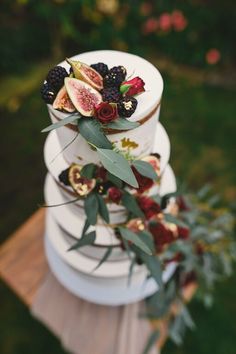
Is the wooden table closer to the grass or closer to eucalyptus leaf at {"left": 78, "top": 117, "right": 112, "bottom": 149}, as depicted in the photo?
the grass

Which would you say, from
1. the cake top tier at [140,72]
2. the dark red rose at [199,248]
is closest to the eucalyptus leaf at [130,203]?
the cake top tier at [140,72]

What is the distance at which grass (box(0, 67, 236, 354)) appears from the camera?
298 cm

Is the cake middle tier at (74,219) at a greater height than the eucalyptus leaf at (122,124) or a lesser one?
lesser

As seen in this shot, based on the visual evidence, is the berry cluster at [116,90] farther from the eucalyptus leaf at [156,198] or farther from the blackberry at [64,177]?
the eucalyptus leaf at [156,198]

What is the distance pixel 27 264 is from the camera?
2.52 meters

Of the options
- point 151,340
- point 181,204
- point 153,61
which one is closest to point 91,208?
point 181,204

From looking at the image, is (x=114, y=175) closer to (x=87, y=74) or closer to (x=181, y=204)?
(x=87, y=74)

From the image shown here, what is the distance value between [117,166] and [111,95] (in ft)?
0.78

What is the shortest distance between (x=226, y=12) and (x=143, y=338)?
348 centimetres

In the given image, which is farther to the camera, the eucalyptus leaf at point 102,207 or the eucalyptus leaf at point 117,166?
the eucalyptus leaf at point 102,207

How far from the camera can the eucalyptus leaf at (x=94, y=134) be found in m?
1.15

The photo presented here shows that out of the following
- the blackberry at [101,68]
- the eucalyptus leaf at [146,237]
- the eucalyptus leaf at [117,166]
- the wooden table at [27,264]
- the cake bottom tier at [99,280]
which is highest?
the blackberry at [101,68]

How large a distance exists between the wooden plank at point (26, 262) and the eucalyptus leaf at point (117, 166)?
1.56 meters

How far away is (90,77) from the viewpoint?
1.26 m
